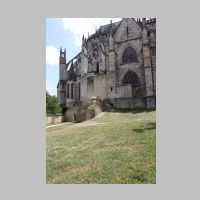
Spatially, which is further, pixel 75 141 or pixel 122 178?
pixel 75 141

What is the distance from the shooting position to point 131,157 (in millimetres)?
9578

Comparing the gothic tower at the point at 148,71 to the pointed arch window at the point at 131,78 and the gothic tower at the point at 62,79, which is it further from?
the gothic tower at the point at 62,79

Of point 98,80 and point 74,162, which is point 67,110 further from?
point 74,162

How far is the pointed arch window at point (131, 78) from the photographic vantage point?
3066cm

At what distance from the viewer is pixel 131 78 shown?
3111 centimetres

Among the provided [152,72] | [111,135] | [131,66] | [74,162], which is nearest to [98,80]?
[131,66]

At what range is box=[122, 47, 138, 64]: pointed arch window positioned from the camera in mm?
31250

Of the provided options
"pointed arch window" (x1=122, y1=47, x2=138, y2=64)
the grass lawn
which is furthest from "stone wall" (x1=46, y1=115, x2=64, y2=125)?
the grass lawn

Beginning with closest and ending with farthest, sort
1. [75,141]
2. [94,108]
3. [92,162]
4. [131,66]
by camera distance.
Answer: [92,162] → [75,141] → [94,108] → [131,66]

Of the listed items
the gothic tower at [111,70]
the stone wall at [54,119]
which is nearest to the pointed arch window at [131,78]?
the gothic tower at [111,70]

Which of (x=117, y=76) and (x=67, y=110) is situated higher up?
(x=117, y=76)

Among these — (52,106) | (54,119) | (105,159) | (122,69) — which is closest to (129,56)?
(122,69)

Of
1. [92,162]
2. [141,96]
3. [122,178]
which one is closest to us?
[122,178]

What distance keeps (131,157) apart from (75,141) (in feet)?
12.9
